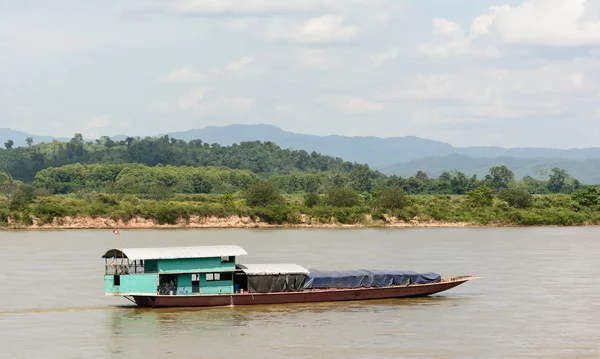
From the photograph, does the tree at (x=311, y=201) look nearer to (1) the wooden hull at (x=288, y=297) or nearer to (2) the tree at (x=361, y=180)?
(2) the tree at (x=361, y=180)

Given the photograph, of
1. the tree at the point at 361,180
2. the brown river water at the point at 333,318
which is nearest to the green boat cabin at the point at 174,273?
the brown river water at the point at 333,318

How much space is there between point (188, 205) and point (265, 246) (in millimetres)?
30630

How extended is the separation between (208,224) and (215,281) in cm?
5121

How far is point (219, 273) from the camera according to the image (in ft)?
119

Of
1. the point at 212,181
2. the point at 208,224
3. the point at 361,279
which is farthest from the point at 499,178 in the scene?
the point at 361,279

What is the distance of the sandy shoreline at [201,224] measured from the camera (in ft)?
278

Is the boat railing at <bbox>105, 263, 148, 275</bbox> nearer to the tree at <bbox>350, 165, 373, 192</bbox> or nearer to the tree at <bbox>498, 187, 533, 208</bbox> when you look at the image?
the tree at <bbox>498, 187, 533, 208</bbox>

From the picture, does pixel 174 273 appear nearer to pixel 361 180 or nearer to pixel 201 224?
pixel 201 224

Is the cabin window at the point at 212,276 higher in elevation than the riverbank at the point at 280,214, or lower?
lower

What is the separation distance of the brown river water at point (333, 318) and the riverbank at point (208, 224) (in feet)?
90.9

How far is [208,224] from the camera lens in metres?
87.3

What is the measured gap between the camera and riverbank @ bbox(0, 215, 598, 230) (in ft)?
277

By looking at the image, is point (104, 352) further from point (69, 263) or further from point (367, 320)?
point (69, 263)

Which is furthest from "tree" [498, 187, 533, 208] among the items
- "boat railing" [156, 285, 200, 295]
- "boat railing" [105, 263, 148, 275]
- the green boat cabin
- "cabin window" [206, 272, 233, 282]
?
"boat railing" [105, 263, 148, 275]
